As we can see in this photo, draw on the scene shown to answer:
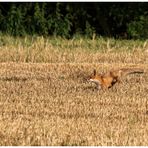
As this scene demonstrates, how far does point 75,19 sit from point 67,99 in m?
14.5

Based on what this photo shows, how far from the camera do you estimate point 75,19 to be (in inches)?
957

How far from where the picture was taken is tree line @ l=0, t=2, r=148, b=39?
2261 centimetres

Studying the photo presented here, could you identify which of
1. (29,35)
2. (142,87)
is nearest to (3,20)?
(29,35)

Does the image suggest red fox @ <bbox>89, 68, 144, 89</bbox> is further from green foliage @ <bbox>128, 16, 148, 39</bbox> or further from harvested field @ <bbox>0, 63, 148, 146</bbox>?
green foliage @ <bbox>128, 16, 148, 39</bbox>

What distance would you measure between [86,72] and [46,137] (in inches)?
243

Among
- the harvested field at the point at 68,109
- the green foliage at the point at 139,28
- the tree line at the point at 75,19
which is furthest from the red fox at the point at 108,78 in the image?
the green foliage at the point at 139,28

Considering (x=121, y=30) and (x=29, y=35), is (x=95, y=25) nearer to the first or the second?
(x=121, y=30)

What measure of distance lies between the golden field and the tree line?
5.51 meters

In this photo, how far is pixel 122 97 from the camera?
407 inches

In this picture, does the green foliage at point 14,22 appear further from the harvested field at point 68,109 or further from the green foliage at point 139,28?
the harvested field at point 68,109

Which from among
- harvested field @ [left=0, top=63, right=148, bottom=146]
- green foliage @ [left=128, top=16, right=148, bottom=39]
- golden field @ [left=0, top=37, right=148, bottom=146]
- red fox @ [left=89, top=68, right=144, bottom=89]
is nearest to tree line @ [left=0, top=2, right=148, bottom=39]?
green foliage @ [left=128, top=16, right=148, bottom=39]

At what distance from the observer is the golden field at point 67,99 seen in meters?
7.58

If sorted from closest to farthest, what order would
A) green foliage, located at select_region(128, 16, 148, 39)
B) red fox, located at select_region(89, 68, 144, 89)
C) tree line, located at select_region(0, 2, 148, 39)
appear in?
1. red fox, located at select_region(89, 68, 144, 89)
2. green foliage, located at select_region(128, 16, 148, 39)
3. tree line, located at select_region(0, 2, 148, 39)

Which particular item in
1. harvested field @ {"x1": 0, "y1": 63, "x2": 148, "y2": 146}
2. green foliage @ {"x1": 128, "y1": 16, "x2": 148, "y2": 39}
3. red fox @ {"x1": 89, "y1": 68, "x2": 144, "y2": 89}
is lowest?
harvested field @ {"x1": 0, "y1": 63, "x2": 148, "y2": 146}
